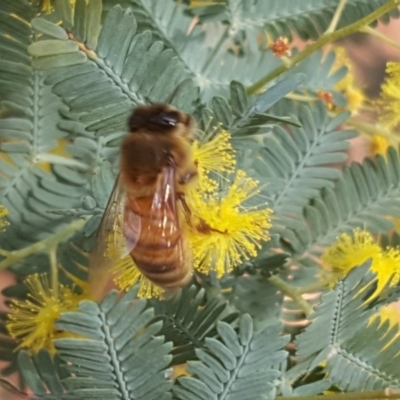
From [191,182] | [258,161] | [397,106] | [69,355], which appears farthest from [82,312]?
[397,106]

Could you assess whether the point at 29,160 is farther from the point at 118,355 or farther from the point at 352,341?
the point at 352,341

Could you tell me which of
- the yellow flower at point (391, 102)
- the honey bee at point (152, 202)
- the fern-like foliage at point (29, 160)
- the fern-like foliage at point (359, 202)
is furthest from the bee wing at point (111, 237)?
the yellow flower at point (391, 102)

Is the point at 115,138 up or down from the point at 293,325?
up

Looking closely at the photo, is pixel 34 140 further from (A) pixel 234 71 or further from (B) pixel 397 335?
(B) pixel 397 335

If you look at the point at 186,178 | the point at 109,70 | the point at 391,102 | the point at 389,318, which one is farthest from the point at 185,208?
the point at 391,102

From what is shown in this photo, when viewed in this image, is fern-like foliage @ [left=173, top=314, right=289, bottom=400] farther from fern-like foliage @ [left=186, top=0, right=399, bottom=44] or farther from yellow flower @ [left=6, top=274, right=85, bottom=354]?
fern-like foliage @ [left=186, top=0, right=399, bottom=44]

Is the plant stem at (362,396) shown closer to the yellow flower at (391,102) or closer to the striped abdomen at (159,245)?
the striped abdomen at (159,245)

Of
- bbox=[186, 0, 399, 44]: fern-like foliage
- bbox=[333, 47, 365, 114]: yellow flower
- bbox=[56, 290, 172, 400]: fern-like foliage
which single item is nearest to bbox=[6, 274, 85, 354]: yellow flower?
bbox=[56, 290, 172, 400]: fern-like foliage
